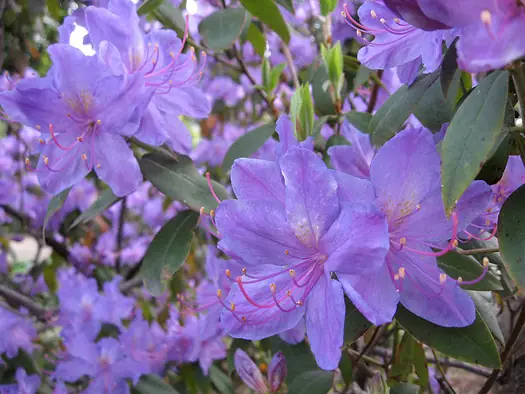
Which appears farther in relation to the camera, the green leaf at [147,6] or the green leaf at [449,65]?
the green leaf at [147,6]

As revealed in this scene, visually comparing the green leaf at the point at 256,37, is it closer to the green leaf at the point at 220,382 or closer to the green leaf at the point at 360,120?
the green leaf at the point at 360,120

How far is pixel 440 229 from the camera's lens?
0.63 m

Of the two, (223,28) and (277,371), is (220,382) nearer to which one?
(277,371)

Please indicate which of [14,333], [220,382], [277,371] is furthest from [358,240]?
[14,333]

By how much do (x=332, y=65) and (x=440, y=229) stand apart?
0.47 meters

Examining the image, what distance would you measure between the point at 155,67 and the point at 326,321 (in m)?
0.57

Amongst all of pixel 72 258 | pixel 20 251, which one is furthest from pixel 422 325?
Answer: pixel 20 251

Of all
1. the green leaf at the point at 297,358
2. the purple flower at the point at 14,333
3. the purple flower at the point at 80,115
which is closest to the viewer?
the purple flower at the point at 80,115

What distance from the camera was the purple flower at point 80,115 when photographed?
87 cm

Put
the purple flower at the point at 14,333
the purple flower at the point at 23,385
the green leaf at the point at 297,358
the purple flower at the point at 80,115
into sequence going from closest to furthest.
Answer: the purple flower at the point at 80,115
the green leaf at the point at 297,358
the purple flower at the point at 23,385
the purple flower at the point at 14,333

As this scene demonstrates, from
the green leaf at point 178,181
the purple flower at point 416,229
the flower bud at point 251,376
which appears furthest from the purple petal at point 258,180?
the flower bud at point 251,376

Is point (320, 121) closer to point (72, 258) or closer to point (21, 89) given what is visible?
point (21, 89)

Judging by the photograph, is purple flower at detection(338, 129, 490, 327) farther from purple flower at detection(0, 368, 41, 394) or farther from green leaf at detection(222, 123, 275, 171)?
purple flower at detection(0, 368, 41, 394)

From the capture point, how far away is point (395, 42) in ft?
2.41
